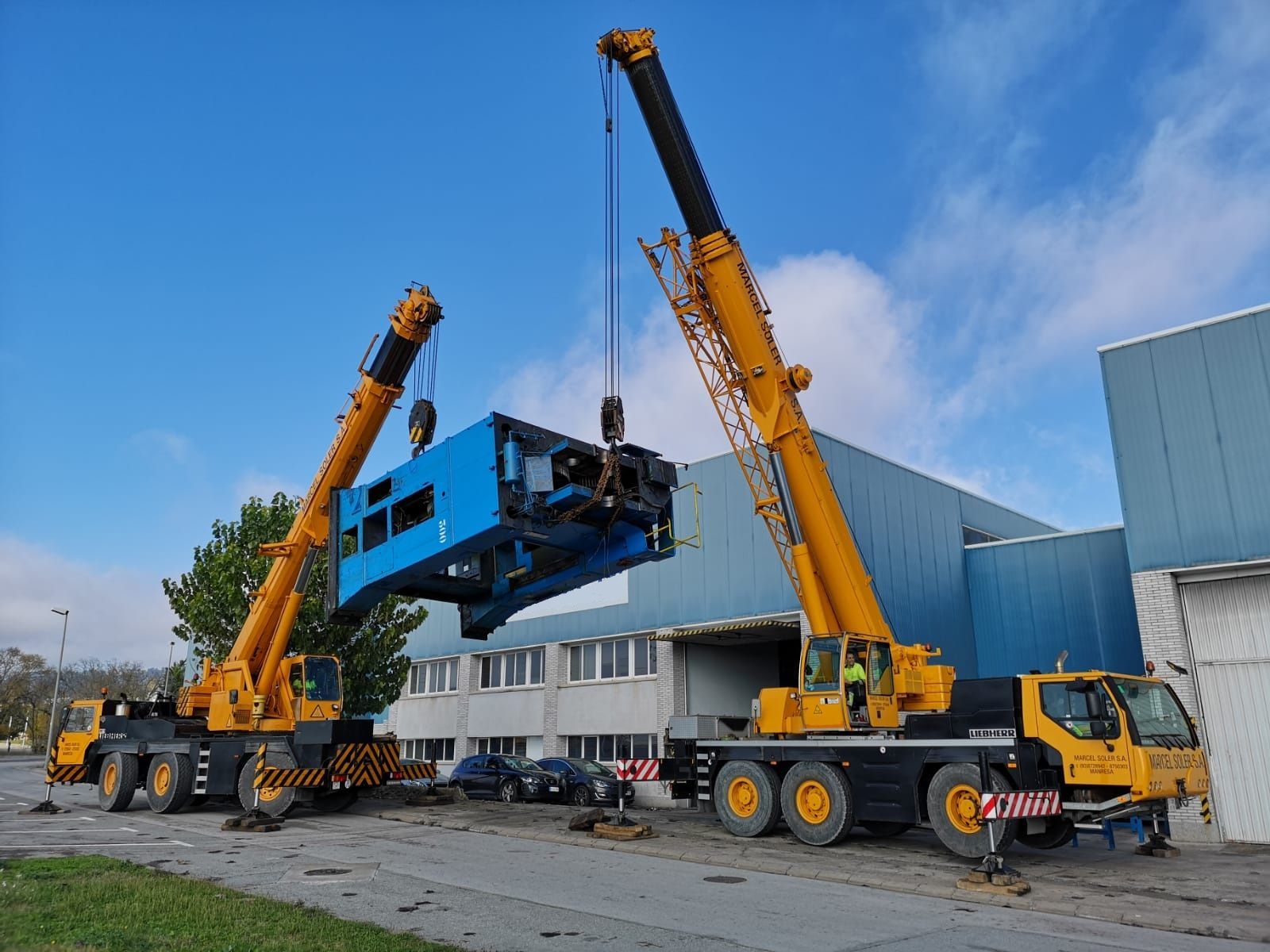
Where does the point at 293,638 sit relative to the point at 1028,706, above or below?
above

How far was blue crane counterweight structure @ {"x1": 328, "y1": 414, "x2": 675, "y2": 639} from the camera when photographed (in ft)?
42.2

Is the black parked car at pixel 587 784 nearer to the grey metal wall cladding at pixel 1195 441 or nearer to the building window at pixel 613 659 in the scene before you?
the building window at pixel 613 659

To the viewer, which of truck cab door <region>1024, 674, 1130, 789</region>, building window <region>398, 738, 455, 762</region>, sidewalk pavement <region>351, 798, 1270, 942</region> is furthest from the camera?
building window <region>398, 738, 455, 762</region>

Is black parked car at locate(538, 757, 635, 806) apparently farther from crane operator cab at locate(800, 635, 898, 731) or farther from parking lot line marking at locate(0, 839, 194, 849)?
parking lot line marking at locate(0, 839, 194, 849)

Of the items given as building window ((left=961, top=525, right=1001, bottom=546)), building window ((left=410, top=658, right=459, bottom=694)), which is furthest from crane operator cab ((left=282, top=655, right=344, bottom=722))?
building window ((left=961, top=525, right=1001, bottom=546))

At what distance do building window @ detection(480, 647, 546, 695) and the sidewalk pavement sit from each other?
13.0 meters

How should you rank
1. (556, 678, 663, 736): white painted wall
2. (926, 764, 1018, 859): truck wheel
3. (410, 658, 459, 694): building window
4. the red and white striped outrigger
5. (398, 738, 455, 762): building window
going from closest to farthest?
the red and white striped outrigger
(926, 764, 1018, 859): truck wheel
(556, 678, 663, 736): white painted wall
(398, 738, 455, 762): building window
(410, 658, 459, 694): building window

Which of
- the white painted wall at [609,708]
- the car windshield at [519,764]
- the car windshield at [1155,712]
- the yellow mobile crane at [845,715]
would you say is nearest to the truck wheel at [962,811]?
the yellow mobile crane at [845,715]

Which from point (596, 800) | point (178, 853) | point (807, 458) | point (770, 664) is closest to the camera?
point (178, 853)

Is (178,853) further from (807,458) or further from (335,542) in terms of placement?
(807,458)

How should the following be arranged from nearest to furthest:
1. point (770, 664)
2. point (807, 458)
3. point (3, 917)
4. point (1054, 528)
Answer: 1. point (3, 917)
2. point (807, 458)
3. point (770, 664)
4. point (1054, 528)

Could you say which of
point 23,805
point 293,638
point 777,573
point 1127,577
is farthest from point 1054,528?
point 23,805

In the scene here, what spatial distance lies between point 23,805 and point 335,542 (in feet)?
39.2

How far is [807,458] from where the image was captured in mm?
15820
